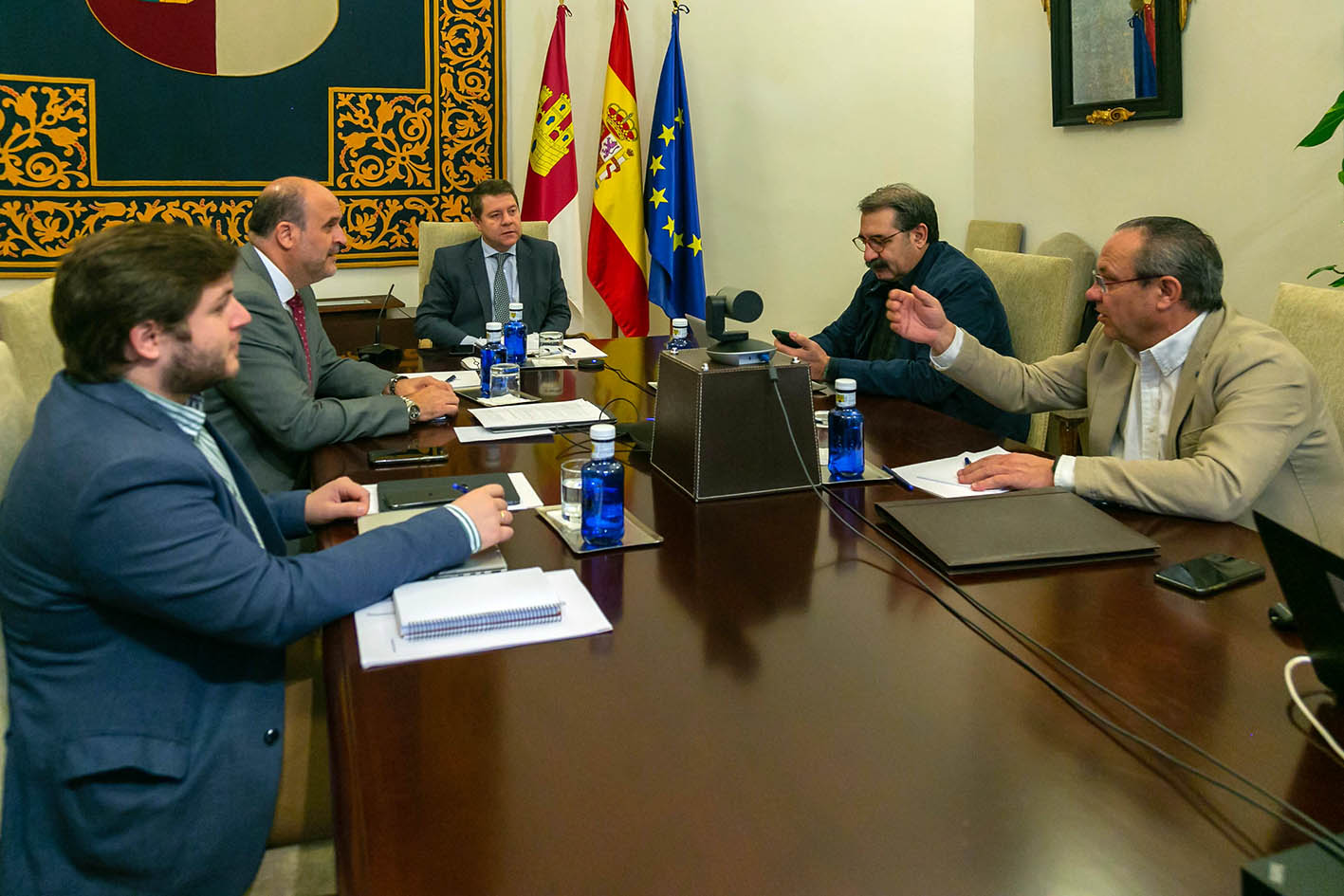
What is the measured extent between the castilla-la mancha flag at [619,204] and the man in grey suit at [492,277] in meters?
0.79

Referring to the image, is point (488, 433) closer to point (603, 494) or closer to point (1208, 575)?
point (603, 494)

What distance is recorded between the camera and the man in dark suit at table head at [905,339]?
2.81 meters

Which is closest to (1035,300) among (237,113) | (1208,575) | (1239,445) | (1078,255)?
(1078,255)

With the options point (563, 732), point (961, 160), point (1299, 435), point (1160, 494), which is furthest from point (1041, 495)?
point (961, 160)

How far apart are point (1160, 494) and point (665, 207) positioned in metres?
3.48

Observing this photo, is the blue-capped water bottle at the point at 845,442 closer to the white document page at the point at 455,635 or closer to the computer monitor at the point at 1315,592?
the white document page at the point at 455,635

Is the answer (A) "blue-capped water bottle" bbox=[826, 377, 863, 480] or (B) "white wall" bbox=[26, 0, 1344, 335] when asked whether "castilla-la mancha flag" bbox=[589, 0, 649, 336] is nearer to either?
(B) "white wall" bbox=[26, 0, 1344, 335]

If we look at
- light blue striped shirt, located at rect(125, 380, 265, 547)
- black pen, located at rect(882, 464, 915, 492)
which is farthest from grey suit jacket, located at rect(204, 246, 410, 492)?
black pen, located at rect(882, 464, 915, 492)

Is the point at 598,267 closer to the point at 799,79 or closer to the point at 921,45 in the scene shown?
the point at 799,79

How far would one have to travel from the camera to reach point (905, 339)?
2975mm

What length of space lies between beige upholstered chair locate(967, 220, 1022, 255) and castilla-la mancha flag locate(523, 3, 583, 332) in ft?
5.69

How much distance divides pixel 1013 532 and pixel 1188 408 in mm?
585

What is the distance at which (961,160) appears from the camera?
477 cm

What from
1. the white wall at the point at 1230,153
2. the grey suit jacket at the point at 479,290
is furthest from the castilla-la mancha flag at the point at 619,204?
the white wall at the point at 1230,153
